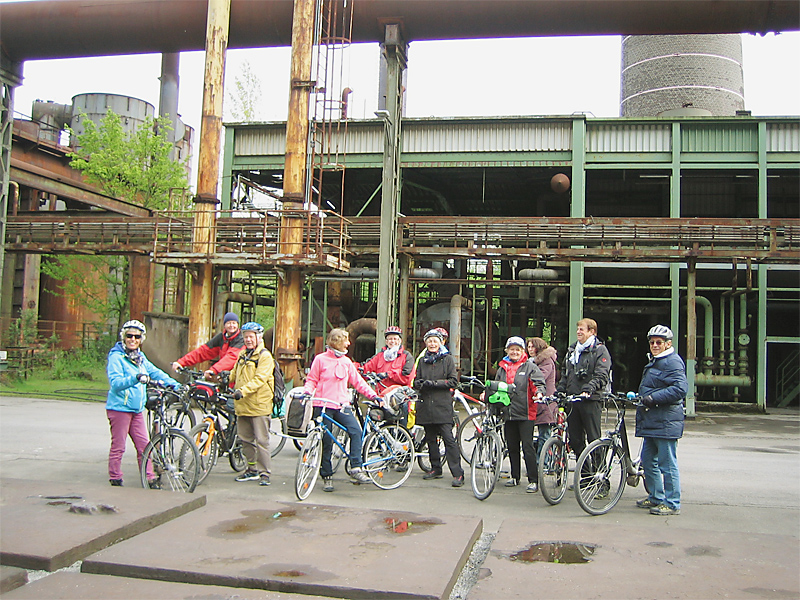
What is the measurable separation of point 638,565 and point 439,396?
12.0 ft

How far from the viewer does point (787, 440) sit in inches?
536

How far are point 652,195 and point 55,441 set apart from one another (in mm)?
22862

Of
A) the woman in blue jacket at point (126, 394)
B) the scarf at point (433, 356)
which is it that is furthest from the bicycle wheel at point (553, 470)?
the woman in blue jacket at point (126, 394)

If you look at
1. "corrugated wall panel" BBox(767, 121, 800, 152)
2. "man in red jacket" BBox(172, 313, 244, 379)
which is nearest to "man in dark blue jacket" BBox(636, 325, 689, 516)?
"man in red jacket" BBox(172, 313, 244, 379)

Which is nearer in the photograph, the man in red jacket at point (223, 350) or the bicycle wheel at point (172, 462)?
the bicycle wheel at point (172, 462)


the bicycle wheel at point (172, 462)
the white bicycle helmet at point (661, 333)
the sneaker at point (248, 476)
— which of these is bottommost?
the sneaker at point (248, 476)

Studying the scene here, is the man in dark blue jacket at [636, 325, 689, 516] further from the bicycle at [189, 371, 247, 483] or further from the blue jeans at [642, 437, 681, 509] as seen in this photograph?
the bicycle at [189, 371, 247, 483]

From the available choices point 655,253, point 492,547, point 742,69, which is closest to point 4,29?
point 655,253

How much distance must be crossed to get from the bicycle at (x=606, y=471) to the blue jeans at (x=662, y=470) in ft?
0.65

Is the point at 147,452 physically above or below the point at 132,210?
below

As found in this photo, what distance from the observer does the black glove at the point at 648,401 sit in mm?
7012

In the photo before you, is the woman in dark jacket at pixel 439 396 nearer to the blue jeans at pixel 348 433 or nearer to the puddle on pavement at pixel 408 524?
the blue jeans at pixel 348 433

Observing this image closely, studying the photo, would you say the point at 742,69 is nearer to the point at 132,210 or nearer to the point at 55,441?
the point at 132,210

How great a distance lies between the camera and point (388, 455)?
27.1ft
